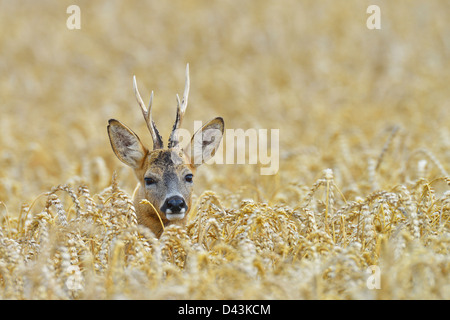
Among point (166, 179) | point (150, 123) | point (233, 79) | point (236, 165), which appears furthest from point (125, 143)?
point (233, 79)

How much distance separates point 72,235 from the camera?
506 centimetres

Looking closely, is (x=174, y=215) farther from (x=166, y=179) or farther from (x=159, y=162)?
(x=159, y=162)

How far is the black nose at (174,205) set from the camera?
557 centimetres

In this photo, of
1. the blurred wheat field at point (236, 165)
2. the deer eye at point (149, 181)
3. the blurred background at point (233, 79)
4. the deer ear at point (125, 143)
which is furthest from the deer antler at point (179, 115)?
the blurred background at point (233, 79)

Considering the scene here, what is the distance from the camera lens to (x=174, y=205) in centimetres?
556

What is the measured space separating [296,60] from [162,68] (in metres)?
3.25

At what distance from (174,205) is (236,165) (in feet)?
14.3

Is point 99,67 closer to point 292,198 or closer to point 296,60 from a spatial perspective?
point 296,60

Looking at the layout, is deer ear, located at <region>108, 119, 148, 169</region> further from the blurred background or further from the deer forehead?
the blurred background

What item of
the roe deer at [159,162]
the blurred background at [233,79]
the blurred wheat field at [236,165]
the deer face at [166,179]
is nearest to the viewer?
the blurred wheat field at [236,165]

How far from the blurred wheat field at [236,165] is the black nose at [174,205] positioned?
0.54 ft

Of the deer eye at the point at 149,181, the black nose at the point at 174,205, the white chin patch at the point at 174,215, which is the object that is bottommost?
the white chin patch at the point at 174,215

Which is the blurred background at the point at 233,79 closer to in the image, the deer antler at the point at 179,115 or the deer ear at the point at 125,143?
the deer ear at the point at 125,143
